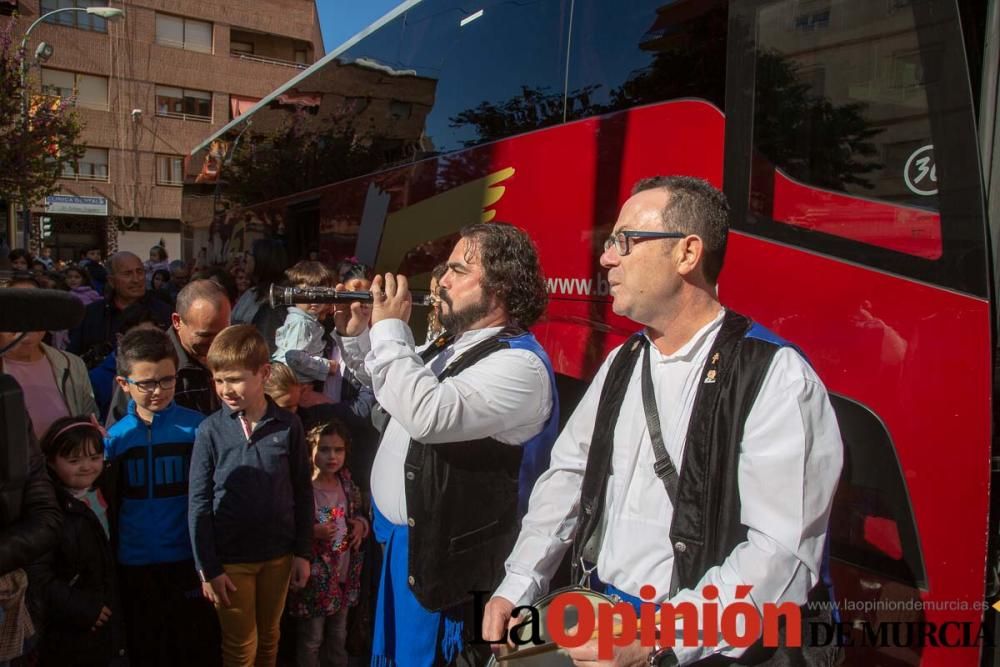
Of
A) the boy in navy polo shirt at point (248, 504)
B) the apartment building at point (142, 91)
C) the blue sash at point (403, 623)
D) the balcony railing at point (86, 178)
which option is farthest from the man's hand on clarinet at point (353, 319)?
the balcony railing at point (86, 178)

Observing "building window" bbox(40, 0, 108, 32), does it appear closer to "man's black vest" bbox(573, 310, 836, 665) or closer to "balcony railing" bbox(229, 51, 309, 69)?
"balcony railing" bbox(229, 51, 309, 69)

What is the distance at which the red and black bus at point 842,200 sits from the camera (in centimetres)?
229

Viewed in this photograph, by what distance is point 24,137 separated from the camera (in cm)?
1466

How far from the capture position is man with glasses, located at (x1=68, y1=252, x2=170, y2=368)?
17.1 ft

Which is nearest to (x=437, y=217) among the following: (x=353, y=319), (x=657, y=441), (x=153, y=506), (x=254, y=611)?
(x=353, y=319)

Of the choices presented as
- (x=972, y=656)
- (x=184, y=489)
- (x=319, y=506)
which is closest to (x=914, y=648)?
(x=972, y=656)

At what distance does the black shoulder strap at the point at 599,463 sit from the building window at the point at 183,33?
3535 cm

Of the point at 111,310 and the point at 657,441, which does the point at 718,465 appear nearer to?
the point at 657,441

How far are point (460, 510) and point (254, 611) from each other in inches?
52.9

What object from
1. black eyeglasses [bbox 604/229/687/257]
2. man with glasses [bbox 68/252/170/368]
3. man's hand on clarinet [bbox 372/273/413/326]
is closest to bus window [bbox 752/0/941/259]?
black eyeglasses [bbox 604/229/687/257]

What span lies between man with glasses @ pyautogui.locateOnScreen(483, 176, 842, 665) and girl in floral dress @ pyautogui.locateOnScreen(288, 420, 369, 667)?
178 centimetres

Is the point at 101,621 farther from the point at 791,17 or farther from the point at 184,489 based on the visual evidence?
the point at 791,17

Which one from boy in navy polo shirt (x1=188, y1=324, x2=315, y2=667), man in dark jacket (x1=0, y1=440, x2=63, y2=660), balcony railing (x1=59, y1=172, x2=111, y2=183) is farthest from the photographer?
balcony railing (x1=59, y1=172, x2=111, y2=183)

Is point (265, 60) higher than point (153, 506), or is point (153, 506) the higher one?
point (265, 60)
